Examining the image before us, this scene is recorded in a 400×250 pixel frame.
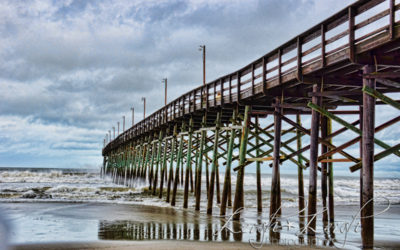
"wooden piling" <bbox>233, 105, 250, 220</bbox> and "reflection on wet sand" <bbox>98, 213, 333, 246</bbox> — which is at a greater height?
"wooden piling" <bbox>233, 105, 250, 220</bbox>

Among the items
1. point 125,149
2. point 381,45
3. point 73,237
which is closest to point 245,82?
point 381,45

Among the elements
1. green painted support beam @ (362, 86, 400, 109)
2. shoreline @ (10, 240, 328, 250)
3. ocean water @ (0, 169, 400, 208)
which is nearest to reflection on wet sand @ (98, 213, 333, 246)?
shoreline @ (10, 240, 328, 250)

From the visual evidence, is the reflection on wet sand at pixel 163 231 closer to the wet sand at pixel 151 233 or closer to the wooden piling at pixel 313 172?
the wet sand at pixel 151 233

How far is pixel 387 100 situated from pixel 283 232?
4.66 metres

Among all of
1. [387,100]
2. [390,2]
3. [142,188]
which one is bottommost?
[142,188]

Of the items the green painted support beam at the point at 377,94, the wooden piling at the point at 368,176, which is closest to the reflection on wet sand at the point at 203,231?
the wooden piling at the point at 368,176

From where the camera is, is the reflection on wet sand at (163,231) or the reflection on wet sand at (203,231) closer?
the reflection on wet sand at (203,231)

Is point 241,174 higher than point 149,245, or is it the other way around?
point 241,174

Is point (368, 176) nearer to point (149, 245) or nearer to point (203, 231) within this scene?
point (149, 245)

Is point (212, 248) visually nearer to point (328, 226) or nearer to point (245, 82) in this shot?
point (328, 226)

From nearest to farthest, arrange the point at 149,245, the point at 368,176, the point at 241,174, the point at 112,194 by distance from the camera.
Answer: the point at 368,176, the point at 149,245, the point at 241,174, the point at 112,194

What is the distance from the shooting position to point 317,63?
29.8ft

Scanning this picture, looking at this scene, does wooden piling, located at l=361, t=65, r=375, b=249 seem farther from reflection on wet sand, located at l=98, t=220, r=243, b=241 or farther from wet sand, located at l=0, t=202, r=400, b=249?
reflection on wet sand, located at l=98, t=220, r=243, b=241

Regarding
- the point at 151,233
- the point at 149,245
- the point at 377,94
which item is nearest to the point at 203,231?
the point at 151,233
